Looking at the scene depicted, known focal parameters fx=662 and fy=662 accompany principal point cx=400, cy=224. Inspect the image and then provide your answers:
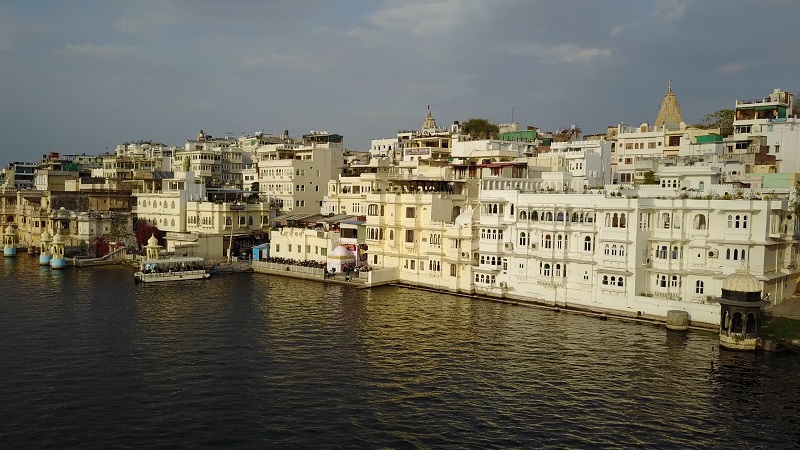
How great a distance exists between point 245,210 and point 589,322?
47.6m

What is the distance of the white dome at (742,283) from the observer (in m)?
40.5

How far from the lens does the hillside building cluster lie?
47.0 m

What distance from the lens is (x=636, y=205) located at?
47.8 m

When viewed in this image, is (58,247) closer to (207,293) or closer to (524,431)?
(207,293)

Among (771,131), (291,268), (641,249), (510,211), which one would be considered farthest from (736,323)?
(291,268)

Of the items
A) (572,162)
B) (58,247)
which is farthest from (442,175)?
(58,247)

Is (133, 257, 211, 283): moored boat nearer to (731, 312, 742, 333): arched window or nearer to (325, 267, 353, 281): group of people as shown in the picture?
(325, 267, 353, 281): group of people

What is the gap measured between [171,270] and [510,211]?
33.8 metres

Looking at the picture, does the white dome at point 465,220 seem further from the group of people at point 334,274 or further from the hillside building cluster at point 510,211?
the group of people at point 334,274

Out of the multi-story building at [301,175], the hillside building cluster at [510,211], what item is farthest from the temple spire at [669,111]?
the multi-story building at [301,175]

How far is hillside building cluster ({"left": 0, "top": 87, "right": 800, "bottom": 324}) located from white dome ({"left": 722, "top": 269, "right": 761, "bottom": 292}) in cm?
290

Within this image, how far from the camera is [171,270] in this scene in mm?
65312

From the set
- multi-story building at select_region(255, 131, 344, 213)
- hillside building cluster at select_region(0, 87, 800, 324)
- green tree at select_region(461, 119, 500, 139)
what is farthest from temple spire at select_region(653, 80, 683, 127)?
multi-story building at select_region(255, 131, 344, 213)

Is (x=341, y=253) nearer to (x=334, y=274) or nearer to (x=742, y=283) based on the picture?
(x=334, y=274)
